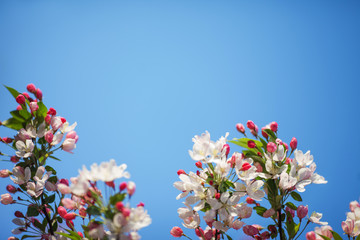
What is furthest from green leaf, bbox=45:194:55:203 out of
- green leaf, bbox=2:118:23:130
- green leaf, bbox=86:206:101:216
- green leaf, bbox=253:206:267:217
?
green leaf, bbox=253:206:267:217

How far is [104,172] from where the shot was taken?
77 cm

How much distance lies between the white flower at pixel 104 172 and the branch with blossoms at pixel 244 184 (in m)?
0.35

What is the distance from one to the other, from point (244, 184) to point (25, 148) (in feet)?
2.50

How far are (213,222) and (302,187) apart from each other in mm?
318

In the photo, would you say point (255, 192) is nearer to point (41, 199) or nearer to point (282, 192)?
point (282, 192)

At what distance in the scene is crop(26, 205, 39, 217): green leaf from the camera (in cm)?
115

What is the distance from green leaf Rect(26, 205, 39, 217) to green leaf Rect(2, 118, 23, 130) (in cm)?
29

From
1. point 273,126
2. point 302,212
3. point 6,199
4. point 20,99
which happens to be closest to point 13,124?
point 20,99

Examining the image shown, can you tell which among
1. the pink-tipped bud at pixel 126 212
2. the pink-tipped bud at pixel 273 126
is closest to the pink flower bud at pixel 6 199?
the pink-tipped bud at pixel 126 212

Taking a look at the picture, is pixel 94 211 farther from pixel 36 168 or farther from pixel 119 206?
pixel 36 168

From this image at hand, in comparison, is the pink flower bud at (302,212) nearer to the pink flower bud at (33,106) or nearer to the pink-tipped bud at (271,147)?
the pink-tipped bud at (271,147)

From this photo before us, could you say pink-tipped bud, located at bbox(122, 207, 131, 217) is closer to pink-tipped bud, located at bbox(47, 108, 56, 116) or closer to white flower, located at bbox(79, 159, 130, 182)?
white flower, located at bbox(79, 159, 130, 182)

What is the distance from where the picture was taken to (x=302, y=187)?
110 cm

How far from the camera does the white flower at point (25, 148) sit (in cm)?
114
